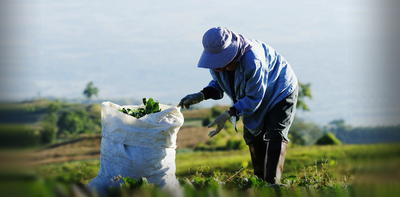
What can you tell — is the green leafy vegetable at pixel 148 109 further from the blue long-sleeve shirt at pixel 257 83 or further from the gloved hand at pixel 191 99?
the blue long-sleeve shirt at pixel 257 83

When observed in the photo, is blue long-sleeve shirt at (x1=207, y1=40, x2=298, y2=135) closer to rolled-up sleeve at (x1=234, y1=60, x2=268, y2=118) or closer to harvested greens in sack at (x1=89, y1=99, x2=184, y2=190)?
rolled-up sleeve at (x1=234, y1=60, x2=268, y2=118)

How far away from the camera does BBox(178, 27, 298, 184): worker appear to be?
107 inches

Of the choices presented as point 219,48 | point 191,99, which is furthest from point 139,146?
point 219,48

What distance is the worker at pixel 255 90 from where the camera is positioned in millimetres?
2719

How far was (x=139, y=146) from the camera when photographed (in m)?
2.76

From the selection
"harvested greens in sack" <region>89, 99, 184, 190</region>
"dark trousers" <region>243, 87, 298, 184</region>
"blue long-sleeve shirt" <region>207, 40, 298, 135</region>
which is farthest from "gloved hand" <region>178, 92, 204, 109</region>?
"dark trousers" <region>243, 87, 298, 184</region>

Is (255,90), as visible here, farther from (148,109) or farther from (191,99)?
(148,109)

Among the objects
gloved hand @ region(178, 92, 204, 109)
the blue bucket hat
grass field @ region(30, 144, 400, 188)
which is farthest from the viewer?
grass field @ region(30, 144, 400, 188)

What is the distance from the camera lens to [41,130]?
6.75 metres

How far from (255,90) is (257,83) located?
5 cm

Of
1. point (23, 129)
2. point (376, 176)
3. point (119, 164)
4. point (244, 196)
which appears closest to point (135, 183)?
point (119, 164)

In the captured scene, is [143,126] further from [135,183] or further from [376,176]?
[376,176]

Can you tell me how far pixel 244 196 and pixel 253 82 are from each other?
1340mm

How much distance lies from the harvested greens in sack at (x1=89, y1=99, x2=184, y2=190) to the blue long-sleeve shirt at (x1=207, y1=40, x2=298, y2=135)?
48 cm
